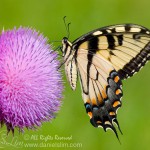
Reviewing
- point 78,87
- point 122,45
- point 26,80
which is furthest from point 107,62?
point 78,87

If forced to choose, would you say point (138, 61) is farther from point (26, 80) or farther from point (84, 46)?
point (26, 80)

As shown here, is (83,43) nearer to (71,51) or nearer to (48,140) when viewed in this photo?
(71,51)

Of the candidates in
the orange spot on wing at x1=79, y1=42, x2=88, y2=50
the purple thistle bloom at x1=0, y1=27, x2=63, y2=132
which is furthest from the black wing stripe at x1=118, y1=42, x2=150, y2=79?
the purple thistle bloom at x1=0, y1=27, x2=63, y2=132

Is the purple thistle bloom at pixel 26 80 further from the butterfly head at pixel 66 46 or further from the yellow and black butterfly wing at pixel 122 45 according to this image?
the yellow and black butterfly wing at pixel 122 45

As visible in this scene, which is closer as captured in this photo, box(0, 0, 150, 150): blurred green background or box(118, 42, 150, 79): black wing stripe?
box(118, 42, 150, 79): black wing stripe

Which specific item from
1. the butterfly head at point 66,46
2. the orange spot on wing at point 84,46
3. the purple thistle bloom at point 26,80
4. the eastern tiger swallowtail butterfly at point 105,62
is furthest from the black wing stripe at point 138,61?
A: the purple thistle bloom at point 26,80

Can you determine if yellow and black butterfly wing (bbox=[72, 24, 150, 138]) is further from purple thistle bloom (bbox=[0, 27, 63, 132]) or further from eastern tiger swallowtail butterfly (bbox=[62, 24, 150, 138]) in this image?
purple thistle bloom (bbox=[0, 27, 63, 132])
